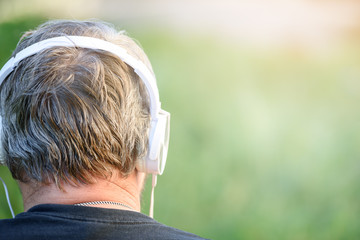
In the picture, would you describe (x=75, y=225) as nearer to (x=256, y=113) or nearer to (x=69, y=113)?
(x=69, y=113)

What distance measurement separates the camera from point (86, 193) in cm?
80

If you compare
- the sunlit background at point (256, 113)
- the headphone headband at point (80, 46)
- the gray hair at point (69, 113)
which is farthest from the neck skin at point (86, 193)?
the sunlit background at point (256, 113)

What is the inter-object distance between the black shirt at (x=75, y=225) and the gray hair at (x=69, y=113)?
82 mm

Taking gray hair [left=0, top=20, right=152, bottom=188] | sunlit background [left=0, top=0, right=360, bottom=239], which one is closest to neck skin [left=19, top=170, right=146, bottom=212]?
gray hair [left=0, top=20, right=152, bottom=188]

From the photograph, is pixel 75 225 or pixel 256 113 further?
pixel 256 113

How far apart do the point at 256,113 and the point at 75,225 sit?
1350mm

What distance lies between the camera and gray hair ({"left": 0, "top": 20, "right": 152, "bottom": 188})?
0.76m

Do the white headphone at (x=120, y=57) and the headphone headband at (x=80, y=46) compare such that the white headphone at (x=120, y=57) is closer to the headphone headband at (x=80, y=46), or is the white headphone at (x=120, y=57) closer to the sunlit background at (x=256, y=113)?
the headphone headband at (x=80, y=46)

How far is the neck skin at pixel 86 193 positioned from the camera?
793 mm

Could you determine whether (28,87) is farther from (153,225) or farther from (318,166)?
(318,166)

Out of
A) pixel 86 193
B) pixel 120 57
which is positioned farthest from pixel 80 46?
pixel 86 193

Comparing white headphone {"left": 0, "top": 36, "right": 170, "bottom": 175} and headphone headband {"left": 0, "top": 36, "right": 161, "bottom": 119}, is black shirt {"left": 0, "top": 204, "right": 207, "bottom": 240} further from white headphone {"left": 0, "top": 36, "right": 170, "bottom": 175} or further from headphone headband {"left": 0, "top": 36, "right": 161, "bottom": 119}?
headphone headband {"left": 0, "top": 36, "right": 161, "bottom": 119}

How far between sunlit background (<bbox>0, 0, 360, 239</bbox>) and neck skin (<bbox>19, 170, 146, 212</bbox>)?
1.06 metres

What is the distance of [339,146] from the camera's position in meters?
1.93
